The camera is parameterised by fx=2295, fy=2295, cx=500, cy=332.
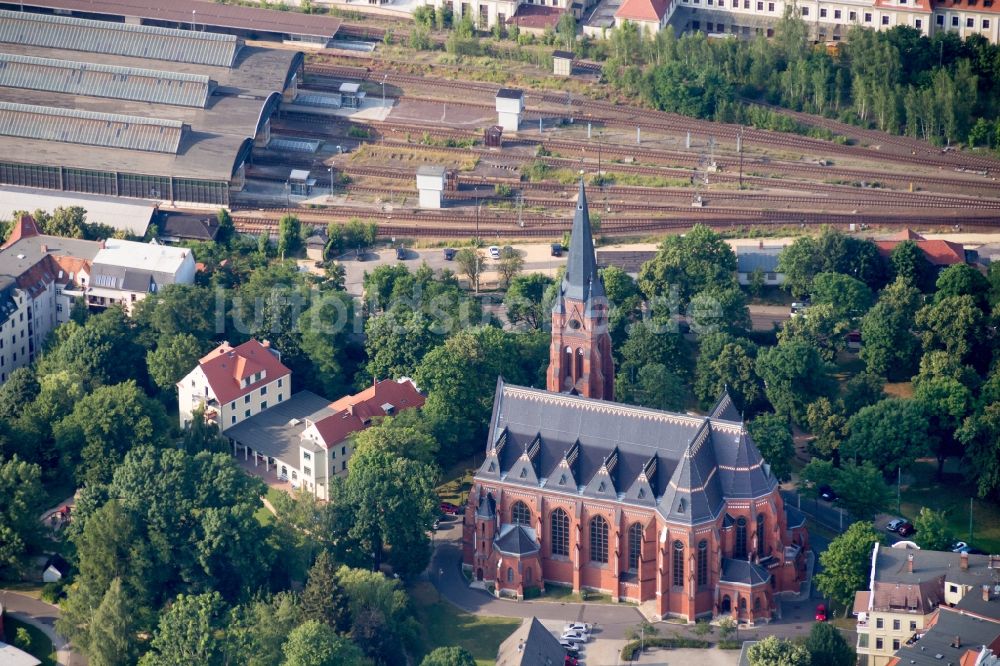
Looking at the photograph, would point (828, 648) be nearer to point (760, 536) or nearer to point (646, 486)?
point (760, 536)

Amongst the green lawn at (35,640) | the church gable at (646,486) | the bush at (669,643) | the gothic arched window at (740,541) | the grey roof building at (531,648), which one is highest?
the church gable at (646,486)

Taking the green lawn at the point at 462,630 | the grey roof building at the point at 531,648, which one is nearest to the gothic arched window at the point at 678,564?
the grey roof building at the point at 531,648

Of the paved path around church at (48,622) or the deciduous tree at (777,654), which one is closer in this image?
the deciduous tree at (777,654)

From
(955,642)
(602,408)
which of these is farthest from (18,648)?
(955,642)

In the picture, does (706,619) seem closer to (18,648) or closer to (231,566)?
(231,566)

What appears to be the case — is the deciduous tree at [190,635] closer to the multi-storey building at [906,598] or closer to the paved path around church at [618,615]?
the paved path around church at [618,615]

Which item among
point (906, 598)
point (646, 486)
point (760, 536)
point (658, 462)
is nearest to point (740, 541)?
point (760, 536)
